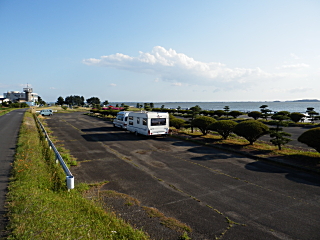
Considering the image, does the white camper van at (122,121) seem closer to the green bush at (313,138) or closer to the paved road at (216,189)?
the paved road at (216,189)

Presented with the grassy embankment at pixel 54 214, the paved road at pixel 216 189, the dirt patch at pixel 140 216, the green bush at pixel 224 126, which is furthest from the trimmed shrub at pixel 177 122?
the dirt patch at pixel 140 216

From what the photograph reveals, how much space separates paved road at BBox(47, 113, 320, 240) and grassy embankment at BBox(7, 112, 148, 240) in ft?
5.13

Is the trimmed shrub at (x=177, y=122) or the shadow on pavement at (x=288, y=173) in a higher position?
the trimmed shrub at (x=177, y=122)

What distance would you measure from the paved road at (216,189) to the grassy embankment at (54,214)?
1.56m

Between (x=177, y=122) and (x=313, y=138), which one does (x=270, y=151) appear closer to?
(x=313, y=138)

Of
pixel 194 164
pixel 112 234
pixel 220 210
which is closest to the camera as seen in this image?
pixel 112 234

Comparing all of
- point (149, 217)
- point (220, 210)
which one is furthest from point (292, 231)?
point (149, 217)

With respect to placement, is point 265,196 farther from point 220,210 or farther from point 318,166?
point 318,166

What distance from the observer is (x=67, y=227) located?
5.22 metres

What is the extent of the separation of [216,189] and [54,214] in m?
5.87

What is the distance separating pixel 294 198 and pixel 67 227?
7672 mm

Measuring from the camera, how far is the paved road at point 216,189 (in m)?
6.08

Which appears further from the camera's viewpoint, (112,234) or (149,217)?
(149,217)

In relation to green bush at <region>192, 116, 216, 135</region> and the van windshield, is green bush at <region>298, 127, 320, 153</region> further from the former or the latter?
the van windshield
